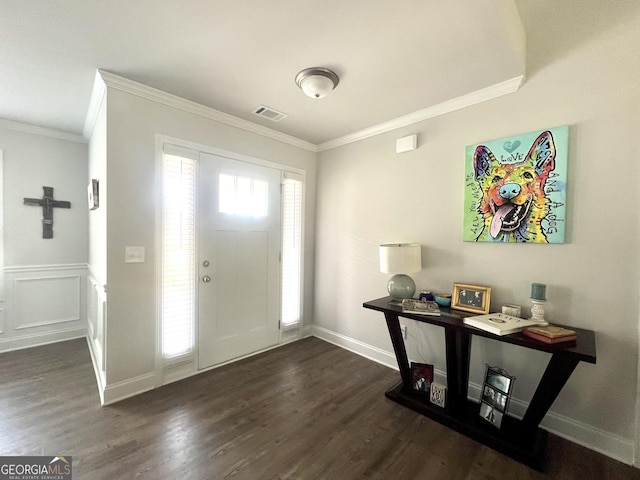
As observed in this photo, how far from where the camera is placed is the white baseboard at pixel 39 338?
2.99 meters

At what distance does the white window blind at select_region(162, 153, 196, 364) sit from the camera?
7.70 ft

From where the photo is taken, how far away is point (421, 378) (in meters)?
2.21

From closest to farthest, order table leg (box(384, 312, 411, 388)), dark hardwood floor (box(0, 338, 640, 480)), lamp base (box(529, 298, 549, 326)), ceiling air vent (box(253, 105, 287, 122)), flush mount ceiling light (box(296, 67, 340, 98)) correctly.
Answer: dark hardwood floor (box(0, 338, 640, 480)), lamp base (box(529, 298, 549, 326)), flush mount ceiling light (box(296, 67, 340, 98)), table leg (box(384, 312, 411, 388)), ceiling air vent (box(253, 105, 287, 122))

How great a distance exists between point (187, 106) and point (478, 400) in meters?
3.57

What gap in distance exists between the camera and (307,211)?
348 centimetres

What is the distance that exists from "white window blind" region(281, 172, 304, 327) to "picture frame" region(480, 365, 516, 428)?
7.00 ft

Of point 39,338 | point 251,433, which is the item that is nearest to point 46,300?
point 39,338

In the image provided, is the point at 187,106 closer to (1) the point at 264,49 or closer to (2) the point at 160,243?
(1) the point at 264,49

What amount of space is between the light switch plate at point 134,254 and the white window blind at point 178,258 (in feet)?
0.54

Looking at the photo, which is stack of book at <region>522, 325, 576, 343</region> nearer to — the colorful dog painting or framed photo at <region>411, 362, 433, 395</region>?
the colorful dog painting

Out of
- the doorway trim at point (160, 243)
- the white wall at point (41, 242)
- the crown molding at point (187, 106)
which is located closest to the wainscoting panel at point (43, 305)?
the white wall at point (41, 242)

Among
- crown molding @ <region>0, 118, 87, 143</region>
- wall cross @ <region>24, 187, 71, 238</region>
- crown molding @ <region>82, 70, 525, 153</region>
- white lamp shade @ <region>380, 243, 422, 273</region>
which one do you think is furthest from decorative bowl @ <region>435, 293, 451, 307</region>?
crown molding @ <region>0, 118, 87, 143</region>

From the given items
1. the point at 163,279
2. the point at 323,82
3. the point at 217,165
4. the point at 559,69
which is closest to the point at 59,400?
the point at 163,279

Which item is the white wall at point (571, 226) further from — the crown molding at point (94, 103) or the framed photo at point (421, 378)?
the crown molding at point (94, 103)
